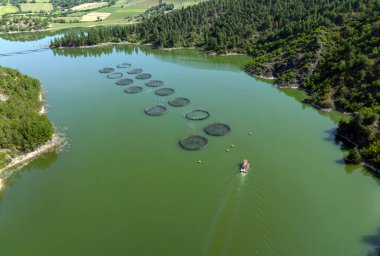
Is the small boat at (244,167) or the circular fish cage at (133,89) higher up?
the circular fish cage at (133,89)


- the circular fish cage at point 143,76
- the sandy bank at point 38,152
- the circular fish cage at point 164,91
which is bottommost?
the sandy bank at point 38,152

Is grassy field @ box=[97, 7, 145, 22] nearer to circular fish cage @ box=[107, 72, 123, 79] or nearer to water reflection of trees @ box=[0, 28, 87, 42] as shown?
water reflection of trees @ box=[0, 28, 87, 42]

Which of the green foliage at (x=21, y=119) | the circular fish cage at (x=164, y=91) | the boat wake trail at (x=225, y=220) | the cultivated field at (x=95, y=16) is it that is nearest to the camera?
the boat wake trail at (x=225, y=220)

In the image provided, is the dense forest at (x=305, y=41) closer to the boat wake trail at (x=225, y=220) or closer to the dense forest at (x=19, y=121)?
the boat wake trail at (x=225, y=220)

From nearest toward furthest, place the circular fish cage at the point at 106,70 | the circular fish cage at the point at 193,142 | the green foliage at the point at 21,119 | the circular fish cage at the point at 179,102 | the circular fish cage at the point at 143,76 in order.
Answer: the green foliage at the point at 21,119
the circular fish cage at the point at 193,142
the circular fish cage at the point at 179,102
the circular fish cage at the point at 143,76
the circular fish cage at the point at 106,70

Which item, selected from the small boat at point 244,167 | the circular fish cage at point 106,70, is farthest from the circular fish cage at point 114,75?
the small boat at point 244,167

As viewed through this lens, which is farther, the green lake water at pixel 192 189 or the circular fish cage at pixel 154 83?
the circular fish cage at pixel 154 83
